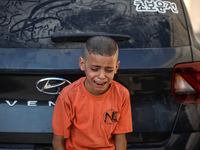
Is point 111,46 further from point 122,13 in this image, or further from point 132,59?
point 122,13

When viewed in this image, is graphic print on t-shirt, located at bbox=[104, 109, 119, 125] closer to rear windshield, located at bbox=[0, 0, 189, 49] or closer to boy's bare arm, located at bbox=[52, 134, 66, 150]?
boy's bare arm, located at bbox=[52, 134, 66, 150]

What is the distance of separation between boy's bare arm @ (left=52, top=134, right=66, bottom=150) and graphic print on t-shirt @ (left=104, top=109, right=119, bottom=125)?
35cm

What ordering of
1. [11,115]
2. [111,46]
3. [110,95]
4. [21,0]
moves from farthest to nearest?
[21,0] → [11,115] → [110,95] → [111,46]

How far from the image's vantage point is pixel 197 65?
2.32 m

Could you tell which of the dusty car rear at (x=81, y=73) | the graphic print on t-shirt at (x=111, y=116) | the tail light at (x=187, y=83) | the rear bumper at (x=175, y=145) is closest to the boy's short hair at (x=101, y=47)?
the dusty car rear at (x=81, y=73)

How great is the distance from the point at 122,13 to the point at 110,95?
790 mm

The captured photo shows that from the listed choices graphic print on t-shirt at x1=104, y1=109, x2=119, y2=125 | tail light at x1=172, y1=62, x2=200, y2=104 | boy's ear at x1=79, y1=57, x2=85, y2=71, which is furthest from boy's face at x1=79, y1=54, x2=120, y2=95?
tail light at x1=172, y1=62, x2=200, y2=104

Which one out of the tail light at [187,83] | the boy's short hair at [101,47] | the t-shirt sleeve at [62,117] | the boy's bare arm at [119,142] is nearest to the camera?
the boy's short hair at [101,47]

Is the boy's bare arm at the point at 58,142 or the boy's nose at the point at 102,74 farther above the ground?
the boy's nose at the point at 102,74

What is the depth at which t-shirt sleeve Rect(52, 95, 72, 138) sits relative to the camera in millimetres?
2043

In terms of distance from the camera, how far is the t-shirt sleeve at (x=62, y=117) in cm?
204

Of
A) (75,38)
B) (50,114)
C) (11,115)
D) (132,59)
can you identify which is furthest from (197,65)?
(11,115)

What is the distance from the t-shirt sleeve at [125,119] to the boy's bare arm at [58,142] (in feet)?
1.26

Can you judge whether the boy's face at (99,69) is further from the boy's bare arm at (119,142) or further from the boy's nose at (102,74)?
the boy's bare arm at (119,142)
